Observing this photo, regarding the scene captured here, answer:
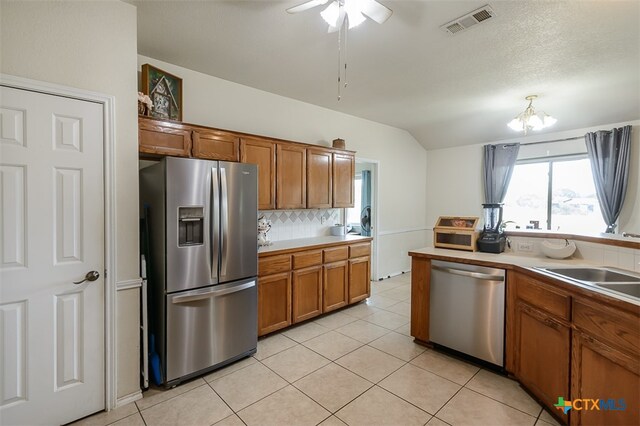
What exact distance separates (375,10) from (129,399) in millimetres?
3144

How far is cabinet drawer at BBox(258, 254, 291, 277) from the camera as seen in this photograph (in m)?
3.03

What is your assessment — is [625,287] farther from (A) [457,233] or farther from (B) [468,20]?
(B) [468,20]

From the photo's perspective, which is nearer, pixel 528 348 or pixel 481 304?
pixel 528 348

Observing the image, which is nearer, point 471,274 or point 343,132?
point 471,274

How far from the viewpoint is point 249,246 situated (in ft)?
8.92

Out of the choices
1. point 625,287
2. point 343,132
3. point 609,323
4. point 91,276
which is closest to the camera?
point 609,323

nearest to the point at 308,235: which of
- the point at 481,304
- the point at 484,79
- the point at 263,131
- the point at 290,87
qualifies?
the point at 263,131

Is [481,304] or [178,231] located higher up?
[178,231]

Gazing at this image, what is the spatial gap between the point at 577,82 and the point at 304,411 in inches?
179

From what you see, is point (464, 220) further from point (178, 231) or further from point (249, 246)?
point (178, 231)

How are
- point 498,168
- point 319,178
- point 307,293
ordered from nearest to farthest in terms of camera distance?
point 307,293 < point 319,178 < point 498,168

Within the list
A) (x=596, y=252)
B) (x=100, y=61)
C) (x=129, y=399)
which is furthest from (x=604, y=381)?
(x=100, y=61)

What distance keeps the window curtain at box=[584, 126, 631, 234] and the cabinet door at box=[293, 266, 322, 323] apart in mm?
4382

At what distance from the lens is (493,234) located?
113 inches
